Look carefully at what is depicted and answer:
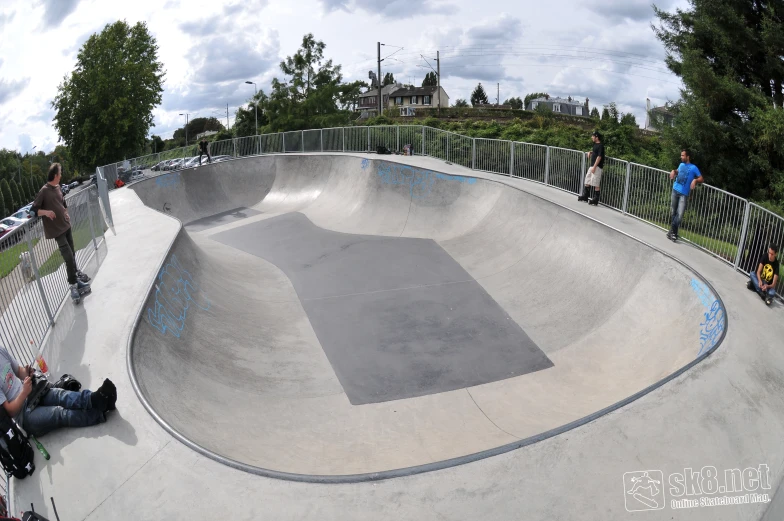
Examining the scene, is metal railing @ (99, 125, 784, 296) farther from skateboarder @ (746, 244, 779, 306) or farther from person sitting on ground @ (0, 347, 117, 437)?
person sitting on ground @ (0, 347, 117, 437)

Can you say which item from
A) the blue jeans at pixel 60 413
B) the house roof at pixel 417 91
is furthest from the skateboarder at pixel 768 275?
the house roof at pixel 417 91

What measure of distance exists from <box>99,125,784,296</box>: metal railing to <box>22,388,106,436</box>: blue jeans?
8910mm

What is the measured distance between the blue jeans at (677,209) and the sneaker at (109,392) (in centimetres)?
956

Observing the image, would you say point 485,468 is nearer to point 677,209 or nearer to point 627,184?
point 677,209

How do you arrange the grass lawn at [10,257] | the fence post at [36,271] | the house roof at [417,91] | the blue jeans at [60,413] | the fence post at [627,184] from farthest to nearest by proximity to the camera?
the house roof at [417,91]
the fence post at [627,184]
the fence post at [36,271]
the grass lawn at [10,257]
the blue jeans at [60,413]

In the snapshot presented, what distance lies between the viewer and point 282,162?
979 inches

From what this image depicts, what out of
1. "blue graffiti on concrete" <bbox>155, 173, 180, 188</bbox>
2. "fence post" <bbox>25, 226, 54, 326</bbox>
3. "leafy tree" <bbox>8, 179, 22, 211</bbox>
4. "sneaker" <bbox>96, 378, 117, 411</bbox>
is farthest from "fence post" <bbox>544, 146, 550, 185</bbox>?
"leafy tree" <bbox>8, 179, 22, 211</bbox>

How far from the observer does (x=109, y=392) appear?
16.0 ft

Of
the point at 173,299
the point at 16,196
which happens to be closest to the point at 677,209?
the point at 173,299

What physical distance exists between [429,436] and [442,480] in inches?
94.0

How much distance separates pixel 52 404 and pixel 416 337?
5.76 meters

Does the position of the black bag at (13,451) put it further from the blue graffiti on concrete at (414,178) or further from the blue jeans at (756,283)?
the blue graffiti on concrete at (414,178)

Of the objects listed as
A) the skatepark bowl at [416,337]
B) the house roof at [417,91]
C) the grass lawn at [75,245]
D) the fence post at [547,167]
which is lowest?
the skatepark bowl at [416,337]

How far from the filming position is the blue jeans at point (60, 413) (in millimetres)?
4715
